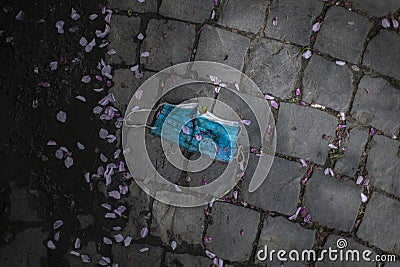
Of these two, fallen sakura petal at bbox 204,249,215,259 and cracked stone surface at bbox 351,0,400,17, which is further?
cracked stone surface at bbox 351,0,400,17

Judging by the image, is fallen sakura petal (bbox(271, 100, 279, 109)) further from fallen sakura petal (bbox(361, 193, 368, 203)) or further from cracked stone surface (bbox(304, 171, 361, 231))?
fallen sakura petal (bbox(361, 193, 368, 203))

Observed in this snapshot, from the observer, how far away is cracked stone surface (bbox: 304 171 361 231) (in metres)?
3.19

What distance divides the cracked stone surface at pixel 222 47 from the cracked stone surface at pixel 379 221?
1.13 m

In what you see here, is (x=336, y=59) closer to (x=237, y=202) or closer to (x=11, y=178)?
(x=237, y=202)

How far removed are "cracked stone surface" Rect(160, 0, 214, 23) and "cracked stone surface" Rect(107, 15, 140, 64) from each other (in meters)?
0.20

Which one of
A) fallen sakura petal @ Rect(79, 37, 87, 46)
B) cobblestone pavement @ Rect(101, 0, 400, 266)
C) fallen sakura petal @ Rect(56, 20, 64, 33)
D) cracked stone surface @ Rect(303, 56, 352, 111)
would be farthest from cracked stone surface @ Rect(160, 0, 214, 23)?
cracked stone surface @ Rect(303, 56, 352, 111)

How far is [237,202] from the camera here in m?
3.19

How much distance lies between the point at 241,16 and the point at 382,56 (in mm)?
867

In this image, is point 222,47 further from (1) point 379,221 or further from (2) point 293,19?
(1) point 379,221

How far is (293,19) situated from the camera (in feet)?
10.7

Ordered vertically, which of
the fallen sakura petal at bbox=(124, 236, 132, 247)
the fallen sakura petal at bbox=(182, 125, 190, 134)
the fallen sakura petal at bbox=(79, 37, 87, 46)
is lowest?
the fallen sakura petal at bbox=(124, 236, 132, 247)

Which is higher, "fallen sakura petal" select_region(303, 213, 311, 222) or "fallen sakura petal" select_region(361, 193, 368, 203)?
"fallen sakura petal" select_region(361, 193, 368, 203)

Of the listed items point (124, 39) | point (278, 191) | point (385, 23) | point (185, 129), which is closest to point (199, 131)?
point (185, 129)

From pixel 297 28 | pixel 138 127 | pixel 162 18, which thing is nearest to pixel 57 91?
pixel 138 127
